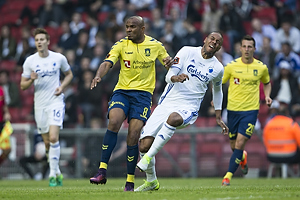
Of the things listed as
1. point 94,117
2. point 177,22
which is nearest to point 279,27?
point 177,22

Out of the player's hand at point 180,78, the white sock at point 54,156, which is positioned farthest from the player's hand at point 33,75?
the player's hand at point 180,78

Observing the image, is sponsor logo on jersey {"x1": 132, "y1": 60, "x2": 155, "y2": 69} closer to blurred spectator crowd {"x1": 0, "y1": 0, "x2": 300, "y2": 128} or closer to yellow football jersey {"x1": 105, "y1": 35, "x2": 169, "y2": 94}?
yellow football jersey {"x1": 105, "y1": 35, "x2": 169, "y2": 94}

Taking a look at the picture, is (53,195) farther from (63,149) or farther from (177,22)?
(177,22)

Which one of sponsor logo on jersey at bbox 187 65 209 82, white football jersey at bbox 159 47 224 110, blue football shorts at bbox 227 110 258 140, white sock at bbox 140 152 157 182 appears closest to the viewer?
white sock at bbox 140 152 157 182

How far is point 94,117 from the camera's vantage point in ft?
52.6

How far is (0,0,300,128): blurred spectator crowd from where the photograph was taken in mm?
16344

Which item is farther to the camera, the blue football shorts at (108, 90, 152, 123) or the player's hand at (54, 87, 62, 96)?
the player's hand at (54, 87, 62, 96)

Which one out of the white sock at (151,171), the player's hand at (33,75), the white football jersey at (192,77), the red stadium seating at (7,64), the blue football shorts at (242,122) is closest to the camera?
the white sock at (151,171)

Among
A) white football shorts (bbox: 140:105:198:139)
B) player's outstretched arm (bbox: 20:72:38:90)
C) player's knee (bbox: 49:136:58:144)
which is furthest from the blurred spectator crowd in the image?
white football shorts (bbox: 140:105:198:139)

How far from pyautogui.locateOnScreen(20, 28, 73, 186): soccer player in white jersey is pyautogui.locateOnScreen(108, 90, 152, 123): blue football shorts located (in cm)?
303

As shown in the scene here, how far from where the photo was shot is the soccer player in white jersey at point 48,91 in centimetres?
1140

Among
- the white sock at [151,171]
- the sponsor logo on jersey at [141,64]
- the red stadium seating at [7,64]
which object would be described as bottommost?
the white sock at [151,171]

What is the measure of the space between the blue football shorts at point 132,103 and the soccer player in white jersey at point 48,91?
9.94ft

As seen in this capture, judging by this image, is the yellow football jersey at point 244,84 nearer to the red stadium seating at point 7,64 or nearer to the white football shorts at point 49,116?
the white football shorts at point 49,116
